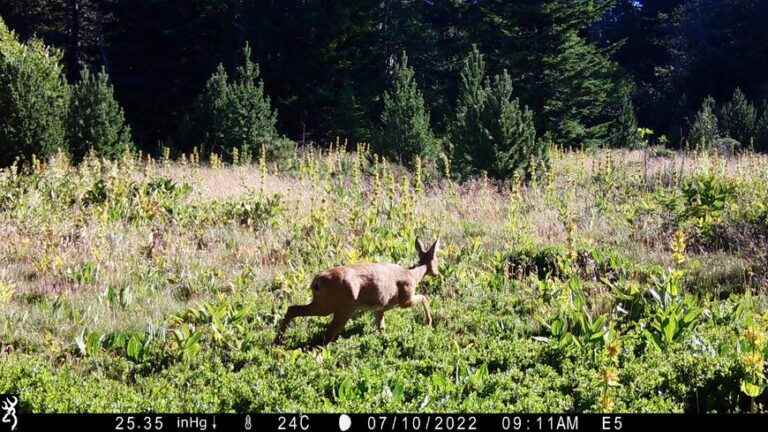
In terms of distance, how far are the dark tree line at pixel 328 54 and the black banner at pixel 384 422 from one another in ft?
60.8

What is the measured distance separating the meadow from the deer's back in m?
0.35

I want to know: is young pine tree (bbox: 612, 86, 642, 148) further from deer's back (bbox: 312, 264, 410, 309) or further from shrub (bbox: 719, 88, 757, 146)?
deer's back (bbox: 312, 264, 410, 309)

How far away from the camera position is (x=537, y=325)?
5.20 m

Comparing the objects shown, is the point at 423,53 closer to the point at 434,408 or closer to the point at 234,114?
the point at 234,114

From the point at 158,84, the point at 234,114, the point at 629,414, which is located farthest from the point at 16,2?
the point at 629,414

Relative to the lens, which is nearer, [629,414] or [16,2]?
[629,414]

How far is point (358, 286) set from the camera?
4516 millimetres

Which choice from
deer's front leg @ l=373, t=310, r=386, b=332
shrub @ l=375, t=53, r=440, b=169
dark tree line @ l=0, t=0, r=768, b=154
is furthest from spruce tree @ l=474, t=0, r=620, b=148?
deer's front leg @ l=373, t=310, r=386, b=332

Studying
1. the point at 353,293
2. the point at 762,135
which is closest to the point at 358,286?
the point at 353,293

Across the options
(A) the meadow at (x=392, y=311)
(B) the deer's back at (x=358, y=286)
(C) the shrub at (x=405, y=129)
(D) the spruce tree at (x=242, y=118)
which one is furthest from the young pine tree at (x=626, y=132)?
(B) the deer's back at (x=358, y=286)

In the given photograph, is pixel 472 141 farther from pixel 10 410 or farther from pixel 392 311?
pixel 10 410

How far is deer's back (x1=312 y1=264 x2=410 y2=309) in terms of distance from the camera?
449 centimetres

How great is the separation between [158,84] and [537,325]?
25.7 meters

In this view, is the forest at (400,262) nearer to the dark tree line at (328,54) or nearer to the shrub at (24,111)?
the shrub at (24,111)
